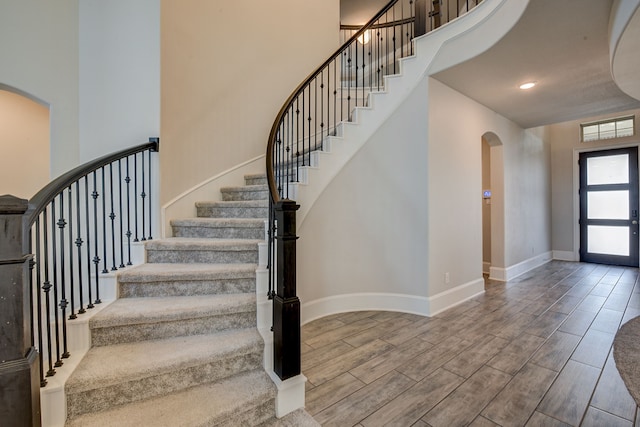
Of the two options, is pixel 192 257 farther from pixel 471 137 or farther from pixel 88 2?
pixel 471 137

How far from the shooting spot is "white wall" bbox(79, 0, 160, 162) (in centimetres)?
271

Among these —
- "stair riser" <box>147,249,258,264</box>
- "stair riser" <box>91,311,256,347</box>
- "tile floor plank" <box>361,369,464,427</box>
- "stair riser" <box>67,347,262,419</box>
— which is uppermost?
"stair riser" <box>147,249,258,264</box>

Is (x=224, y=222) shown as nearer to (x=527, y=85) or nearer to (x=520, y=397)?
(x=520, y=397)

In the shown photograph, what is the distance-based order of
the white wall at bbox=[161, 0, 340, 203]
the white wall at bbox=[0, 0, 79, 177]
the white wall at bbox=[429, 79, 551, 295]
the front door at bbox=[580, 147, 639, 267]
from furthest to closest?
1. the front door at bbox=[580, 147, 639, 267]
2. the white wall at bbox=[429, 79, 551, 295]
3. the white wall at bbox=[161, 0, 340, 203]
4. the white wall at bbox=[0, 0, 79, 177]

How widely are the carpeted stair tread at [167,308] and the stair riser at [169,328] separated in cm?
4

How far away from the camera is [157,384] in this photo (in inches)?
62.1

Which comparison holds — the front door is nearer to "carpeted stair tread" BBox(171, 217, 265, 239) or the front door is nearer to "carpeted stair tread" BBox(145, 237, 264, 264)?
"carpeted stair tread" BBox(171, 217, 265, 239)

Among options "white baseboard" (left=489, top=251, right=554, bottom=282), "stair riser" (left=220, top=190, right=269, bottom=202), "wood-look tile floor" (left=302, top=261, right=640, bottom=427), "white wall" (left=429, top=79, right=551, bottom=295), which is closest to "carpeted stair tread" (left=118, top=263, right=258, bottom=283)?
"wood-look tile floor" (left=302, top=261, right=640, bottom=427)

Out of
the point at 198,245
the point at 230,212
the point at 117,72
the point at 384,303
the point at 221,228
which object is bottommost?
the point at 384,303

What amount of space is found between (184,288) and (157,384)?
708 mm

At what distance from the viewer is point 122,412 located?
146cm

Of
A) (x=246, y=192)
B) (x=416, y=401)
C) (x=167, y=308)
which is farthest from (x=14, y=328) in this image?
(x=246, y=192)

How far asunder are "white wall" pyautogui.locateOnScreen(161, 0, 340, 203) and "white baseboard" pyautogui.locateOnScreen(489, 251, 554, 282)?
14.1 ft

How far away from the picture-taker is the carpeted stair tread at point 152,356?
1.48 m
